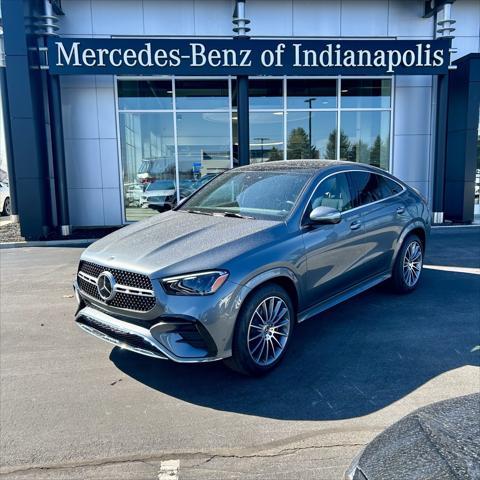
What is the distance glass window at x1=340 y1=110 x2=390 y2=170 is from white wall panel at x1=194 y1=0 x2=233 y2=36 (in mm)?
4054

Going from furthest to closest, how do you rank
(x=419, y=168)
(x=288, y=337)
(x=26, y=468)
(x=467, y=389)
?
1. (x=419, y=168)
2. (x=288, y=337)
3. (x=467, y=389)
4. (x=26, y=468)

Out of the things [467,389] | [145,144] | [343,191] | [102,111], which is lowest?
[467,389]

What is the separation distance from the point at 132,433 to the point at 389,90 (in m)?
12.3

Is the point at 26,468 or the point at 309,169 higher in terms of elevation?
the point at 309,169

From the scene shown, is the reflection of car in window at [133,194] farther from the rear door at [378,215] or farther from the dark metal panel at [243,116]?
the rear door at [378,215]

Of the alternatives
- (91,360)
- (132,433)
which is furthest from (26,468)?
(91,360)

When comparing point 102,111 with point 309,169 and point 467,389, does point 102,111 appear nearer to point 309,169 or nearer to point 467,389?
point 309,169

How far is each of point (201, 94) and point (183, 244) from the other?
9.83 metres

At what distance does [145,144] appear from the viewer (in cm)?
1274

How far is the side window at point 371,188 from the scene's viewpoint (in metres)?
5.15

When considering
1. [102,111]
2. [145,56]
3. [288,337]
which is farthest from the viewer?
[102,111]

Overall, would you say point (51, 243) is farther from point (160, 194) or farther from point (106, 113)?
point (106, 113)

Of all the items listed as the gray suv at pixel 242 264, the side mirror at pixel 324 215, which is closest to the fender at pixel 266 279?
the gray suv at pixel 242 264

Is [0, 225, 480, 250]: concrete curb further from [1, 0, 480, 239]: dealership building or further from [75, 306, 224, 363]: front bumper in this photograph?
[75, 306, 224, 363]: front bumper
